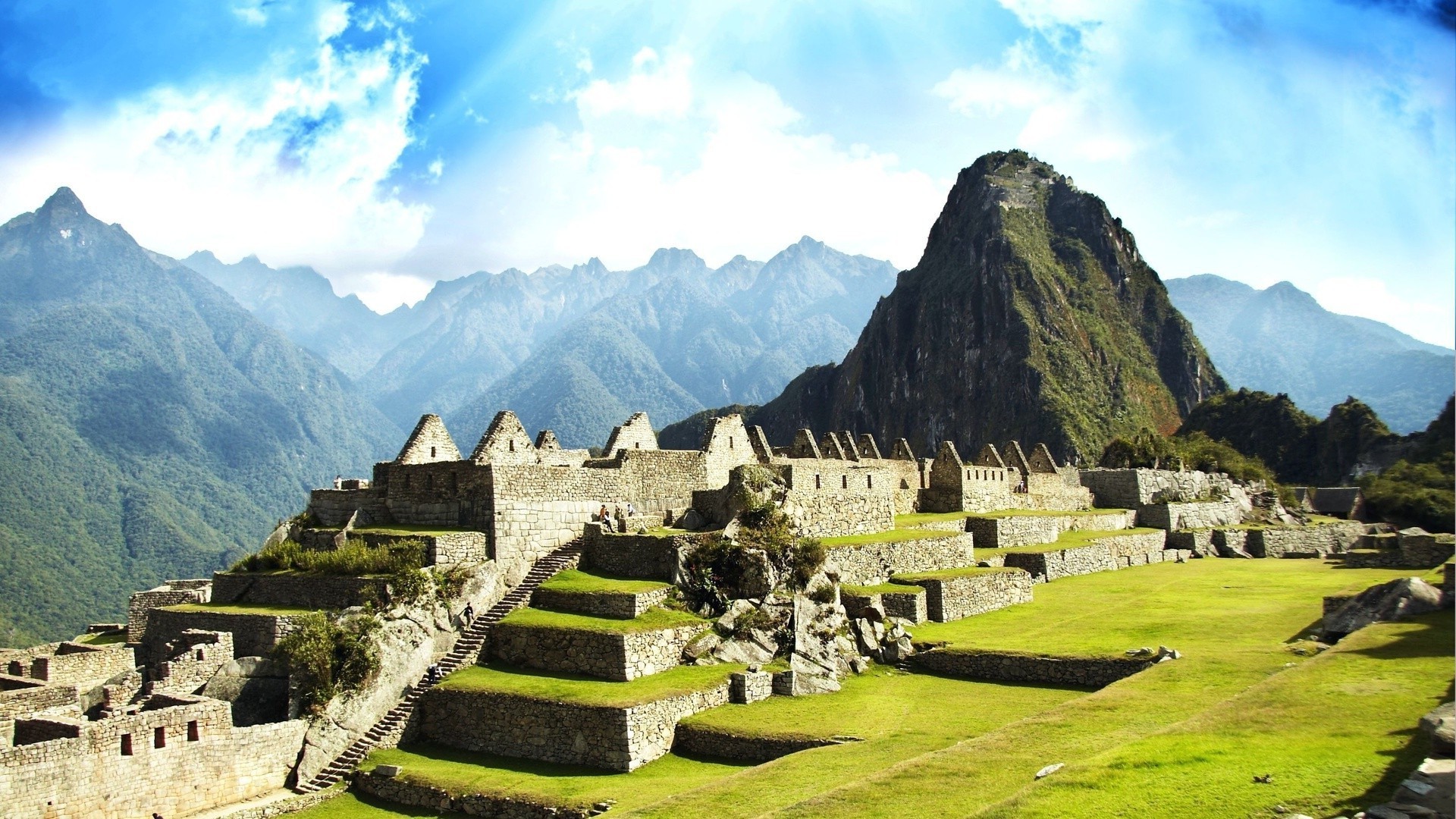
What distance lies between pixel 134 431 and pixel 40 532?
29.7m

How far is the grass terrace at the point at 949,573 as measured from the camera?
1182 inches

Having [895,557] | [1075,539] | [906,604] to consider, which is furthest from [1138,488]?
[906,604]

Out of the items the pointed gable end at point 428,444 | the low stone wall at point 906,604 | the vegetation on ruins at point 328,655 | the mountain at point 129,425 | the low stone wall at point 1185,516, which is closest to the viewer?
the vegetation on ruins at point 328,655

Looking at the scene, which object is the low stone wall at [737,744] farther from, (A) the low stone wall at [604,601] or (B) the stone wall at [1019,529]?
(B) the stone wall at [1019,529]

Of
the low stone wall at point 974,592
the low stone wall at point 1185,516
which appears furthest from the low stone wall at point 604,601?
the low stone wall at point 1185,516

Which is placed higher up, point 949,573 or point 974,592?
point 949,573

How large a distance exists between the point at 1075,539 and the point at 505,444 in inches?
1024

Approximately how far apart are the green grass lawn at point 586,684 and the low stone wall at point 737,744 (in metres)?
0.93

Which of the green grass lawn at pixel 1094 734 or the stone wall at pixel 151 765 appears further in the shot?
the stone wall at pixel 151 765

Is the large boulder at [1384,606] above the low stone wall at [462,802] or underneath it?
above

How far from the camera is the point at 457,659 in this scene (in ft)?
76.8

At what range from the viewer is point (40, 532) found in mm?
76125


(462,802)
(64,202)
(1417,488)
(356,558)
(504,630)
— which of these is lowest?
(462,802)

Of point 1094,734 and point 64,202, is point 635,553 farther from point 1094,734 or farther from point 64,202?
point 64,202
